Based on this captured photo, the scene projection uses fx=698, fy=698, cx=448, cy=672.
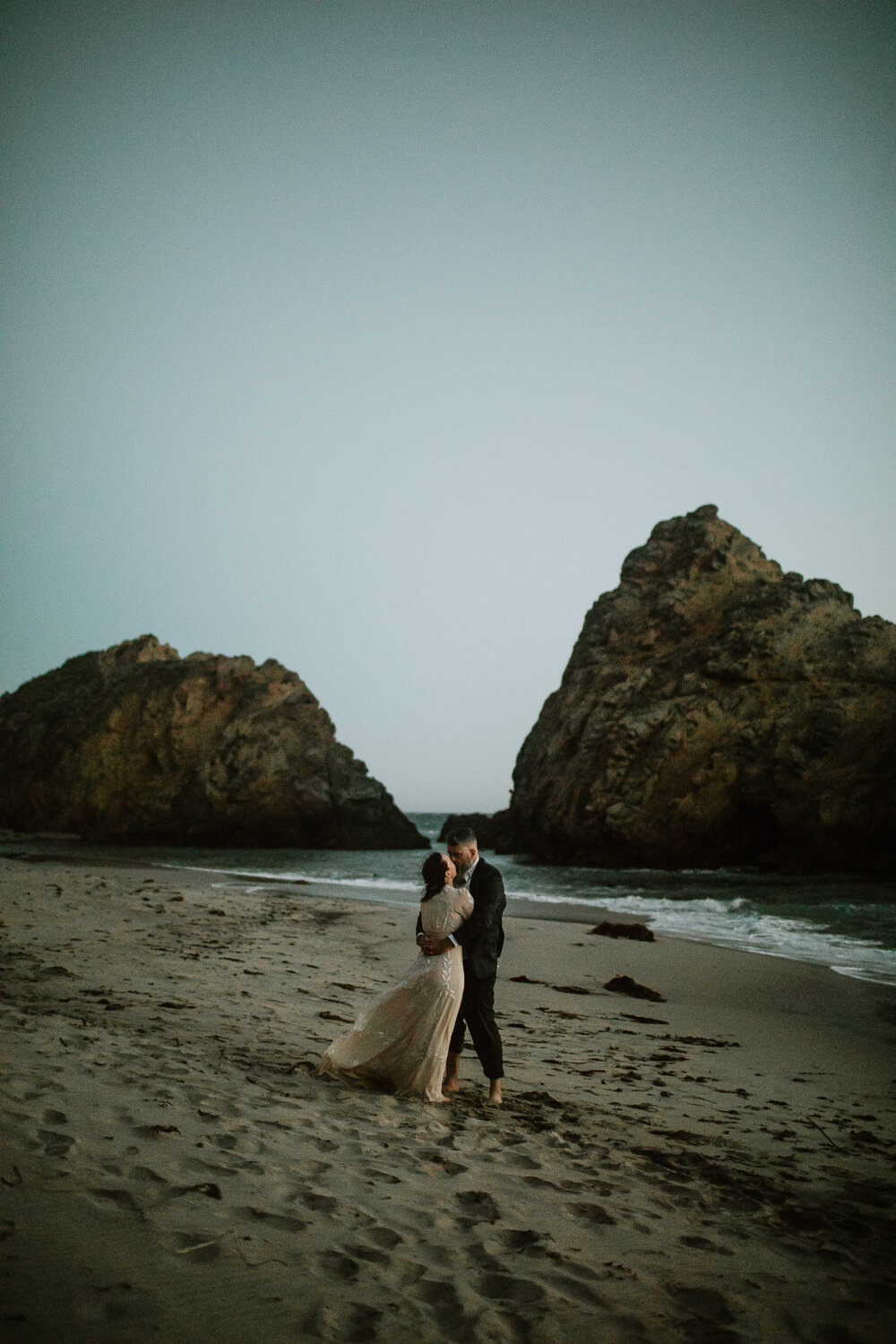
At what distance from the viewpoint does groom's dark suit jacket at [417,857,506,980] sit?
4926 millimetres

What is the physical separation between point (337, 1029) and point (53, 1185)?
366 centimetres

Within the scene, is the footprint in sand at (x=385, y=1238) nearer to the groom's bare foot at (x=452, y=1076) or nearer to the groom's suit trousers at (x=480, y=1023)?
the groom's suit trousers at (x=480, y=1023)

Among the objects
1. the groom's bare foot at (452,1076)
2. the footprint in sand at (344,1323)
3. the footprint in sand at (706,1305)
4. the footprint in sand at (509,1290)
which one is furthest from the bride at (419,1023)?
the footprint in sand at (344,1323)

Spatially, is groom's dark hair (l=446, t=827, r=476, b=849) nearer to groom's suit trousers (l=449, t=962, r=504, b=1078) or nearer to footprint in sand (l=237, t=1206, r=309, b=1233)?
groom's suit trousers (l=449, t=962, r=504, b=1078)

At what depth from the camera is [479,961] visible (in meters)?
4.93

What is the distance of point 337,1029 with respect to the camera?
6.12m

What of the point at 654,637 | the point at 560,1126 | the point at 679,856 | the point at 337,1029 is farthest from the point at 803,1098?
the point at 654,637

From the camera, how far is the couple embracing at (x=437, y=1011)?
467 centimetres

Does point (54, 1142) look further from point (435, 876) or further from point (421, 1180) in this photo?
point (435, 876)

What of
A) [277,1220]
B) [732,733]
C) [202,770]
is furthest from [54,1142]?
[202,770]

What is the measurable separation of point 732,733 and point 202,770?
107 feet

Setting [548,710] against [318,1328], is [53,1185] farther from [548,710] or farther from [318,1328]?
[548,710]

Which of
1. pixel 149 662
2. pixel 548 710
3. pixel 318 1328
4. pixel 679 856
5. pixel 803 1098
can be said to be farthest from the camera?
pixel 149 662

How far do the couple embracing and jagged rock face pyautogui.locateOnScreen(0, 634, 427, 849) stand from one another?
41717 millimetres
